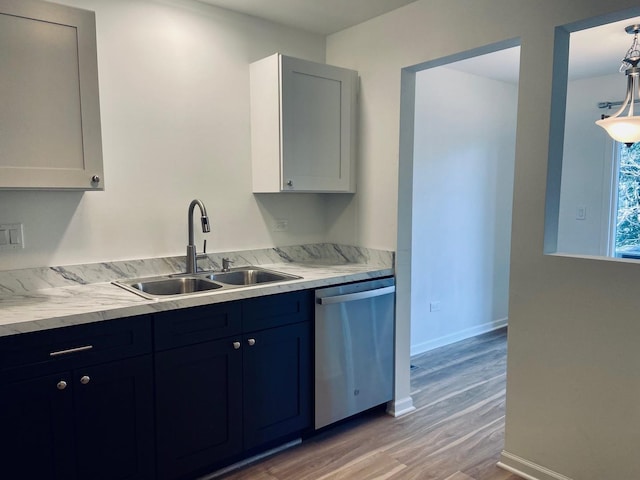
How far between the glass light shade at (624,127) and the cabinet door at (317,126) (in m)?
1.58

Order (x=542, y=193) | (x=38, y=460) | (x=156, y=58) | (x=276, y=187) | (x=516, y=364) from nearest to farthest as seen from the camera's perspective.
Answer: (x=38, y=460)
(x=542, y=193)
(x=516, y=364)
(x=156, y=58)
(x=276, y=187)

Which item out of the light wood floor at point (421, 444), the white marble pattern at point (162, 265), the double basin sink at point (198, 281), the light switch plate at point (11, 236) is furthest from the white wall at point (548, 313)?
the light switch plate at point (11, 236)

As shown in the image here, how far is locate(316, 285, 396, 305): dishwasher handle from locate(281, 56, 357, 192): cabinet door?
68 cm

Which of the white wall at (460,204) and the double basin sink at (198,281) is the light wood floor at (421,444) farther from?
the double basin sink at (198,281)

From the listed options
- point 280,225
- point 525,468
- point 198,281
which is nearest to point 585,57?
point 280,225

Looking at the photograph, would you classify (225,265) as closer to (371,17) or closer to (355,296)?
(355,296)

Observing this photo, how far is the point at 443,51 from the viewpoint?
2.53 meters

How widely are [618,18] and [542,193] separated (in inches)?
30.0

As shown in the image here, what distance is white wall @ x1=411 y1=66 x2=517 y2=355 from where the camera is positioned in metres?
3.92

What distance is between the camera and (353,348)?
8.86 feet

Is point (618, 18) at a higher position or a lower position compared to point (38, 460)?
higher

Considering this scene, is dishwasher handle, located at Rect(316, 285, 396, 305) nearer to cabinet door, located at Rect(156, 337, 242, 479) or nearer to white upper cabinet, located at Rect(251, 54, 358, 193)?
cabinet door, located at Rect(156, 337, 242, 479)

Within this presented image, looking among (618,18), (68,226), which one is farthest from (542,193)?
(68,226)

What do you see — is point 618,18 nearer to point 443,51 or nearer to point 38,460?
point 443,51
